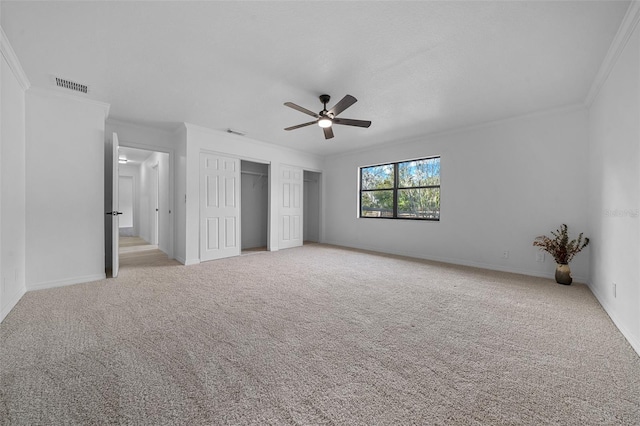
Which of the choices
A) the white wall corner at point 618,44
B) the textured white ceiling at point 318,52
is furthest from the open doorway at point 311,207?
the white wall corner at point 618,44

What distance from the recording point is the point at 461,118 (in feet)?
13.4

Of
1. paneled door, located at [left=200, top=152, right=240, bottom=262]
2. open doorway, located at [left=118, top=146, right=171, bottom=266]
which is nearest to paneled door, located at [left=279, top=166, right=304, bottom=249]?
paneled door, located at [left=200, top=152, right=240, bottom=262]

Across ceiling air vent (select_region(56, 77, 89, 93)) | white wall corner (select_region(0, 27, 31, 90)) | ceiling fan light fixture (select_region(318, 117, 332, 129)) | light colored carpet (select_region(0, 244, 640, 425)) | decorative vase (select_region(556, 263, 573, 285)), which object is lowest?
light colored carpet (select_region(0, 244, 640, 425))

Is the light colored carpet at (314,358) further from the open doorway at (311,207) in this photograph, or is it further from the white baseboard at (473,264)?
the open doorway at (311,207)

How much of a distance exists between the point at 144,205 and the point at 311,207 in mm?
5135

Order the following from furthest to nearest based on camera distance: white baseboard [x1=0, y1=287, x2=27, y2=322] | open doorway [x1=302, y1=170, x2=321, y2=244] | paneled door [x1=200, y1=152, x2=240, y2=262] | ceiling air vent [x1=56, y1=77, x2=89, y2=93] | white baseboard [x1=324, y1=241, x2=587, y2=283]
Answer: open doorway [x1=302, y1=170, x2=321, y2=244] < paneled door [x1=200, y1=152, x2=240, y2=262] < white baseboard [x1=324, y1=241, x2=587, y2=283] < ceiling air vent [x1=56, y1=77, x2=89, y2=93] < white baseboard [x1=0, y1=287, x2=27, y2=322]

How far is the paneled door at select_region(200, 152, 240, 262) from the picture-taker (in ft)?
15.5

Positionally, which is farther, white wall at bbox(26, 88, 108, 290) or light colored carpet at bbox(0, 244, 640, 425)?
white wall at bbox(26, 88, 108, 290)

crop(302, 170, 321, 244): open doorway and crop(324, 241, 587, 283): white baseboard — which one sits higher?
crop(302, 170, 321, 244): open doorway

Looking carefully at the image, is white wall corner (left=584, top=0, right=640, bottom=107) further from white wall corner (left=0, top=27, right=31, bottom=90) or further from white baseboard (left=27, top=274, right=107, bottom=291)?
white baseboard (left=27, top=274, right=107, bottom=291)

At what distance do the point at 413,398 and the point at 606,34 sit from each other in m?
3.13

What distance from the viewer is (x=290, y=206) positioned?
20.8 feet

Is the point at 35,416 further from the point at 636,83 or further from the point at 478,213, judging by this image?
the point at 478,213

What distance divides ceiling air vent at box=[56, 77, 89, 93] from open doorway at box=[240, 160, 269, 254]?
3.38 m
